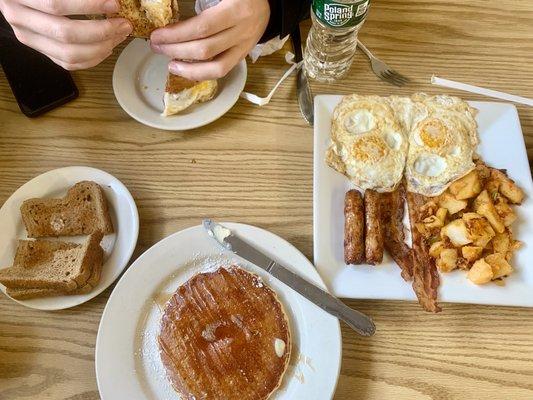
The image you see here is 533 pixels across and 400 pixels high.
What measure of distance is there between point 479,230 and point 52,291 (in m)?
0.92

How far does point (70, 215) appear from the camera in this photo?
117 cm

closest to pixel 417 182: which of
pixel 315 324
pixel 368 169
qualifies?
pixel 368 169

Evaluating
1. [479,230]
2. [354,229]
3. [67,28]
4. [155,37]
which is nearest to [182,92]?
[155,37]

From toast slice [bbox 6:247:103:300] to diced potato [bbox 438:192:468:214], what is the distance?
0.78m

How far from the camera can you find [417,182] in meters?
1.18

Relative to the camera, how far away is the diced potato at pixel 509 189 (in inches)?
45.6

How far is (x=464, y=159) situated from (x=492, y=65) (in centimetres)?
41

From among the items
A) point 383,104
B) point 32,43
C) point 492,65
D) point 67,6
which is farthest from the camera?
point 492,65

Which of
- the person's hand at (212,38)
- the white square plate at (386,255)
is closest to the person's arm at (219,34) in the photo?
the person's hand at (212,38)

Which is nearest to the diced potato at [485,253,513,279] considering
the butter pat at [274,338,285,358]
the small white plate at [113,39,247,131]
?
the butter pat at [274,338,285,358]

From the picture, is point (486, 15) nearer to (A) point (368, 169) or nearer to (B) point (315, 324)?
(A) point (368, 169)

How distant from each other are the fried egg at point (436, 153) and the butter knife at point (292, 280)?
1.09 ft

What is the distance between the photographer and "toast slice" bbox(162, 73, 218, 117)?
1268mm

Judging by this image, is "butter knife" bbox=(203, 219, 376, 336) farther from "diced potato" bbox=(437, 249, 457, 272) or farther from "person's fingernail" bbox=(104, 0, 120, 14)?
"person's fingernail" bbox=(104, 0, 120, 14)
